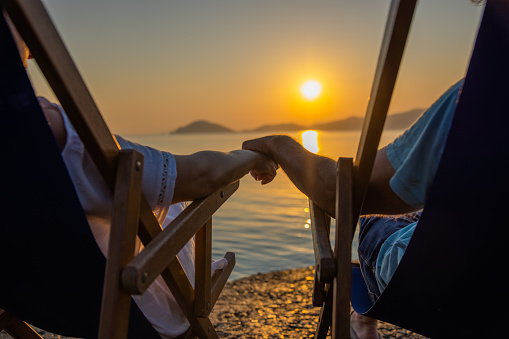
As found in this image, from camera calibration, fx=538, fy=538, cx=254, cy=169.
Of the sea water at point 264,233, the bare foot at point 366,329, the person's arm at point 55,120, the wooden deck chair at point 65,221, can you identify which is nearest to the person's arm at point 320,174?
the wooden deck chair at point 65,221

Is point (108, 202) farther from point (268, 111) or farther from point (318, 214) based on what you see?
point (268, 111)

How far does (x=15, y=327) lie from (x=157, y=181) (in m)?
1.12

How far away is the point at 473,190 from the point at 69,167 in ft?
3.23

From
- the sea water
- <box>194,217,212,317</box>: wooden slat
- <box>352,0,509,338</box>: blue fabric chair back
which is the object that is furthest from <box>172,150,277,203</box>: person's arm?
the sea water

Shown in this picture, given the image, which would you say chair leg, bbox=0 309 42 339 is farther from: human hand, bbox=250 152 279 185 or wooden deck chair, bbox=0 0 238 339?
human hand, bbox=250 152 279 185

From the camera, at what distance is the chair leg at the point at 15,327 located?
6.70 ft

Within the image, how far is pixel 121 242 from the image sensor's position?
48.5 inches

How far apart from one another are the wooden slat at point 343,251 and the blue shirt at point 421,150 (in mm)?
121

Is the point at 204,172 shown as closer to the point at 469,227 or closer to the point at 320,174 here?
the point at 320,174

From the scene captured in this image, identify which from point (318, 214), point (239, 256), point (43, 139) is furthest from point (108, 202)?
point (239, 256)

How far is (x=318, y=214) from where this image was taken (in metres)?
1.91

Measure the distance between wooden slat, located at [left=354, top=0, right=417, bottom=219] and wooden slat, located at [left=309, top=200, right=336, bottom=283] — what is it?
23 centimetres

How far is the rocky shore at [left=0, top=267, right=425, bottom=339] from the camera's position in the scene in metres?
3.03

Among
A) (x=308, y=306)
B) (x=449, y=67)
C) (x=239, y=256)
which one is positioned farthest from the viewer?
(x=239, y=256)
